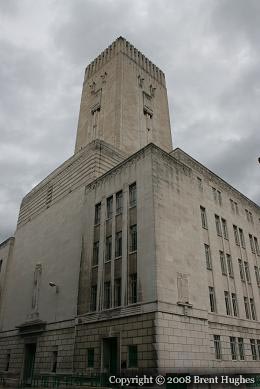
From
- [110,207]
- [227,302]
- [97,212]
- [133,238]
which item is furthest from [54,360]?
[227,302]

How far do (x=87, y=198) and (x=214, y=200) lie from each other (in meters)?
13.3

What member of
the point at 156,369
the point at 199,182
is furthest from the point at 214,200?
the point at 156,369

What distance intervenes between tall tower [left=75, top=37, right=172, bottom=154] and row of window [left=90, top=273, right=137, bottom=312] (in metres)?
20.7

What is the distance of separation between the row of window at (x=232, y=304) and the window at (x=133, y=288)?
763 cm

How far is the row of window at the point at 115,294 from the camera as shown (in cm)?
2468

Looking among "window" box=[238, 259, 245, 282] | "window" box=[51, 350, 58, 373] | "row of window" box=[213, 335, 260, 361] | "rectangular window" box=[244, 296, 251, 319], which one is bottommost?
"window" box=[51, 350, 58, 373]

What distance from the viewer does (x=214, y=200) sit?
34.9 meters

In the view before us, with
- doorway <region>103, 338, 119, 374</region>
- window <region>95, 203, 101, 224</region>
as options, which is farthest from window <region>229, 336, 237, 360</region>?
window <region>95, 203, 101, 224</region>

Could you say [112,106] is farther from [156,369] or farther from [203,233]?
[156,369]

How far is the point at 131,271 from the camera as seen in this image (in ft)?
83.2

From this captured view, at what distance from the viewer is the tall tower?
150 ft

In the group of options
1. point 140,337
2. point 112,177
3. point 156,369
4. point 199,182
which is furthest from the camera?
point 199,182

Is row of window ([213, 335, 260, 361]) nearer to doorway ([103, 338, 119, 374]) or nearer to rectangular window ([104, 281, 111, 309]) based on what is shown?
doorway ([103, 338, 119, 374])

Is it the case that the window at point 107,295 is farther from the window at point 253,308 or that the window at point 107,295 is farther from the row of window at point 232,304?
the window at point 253,308
